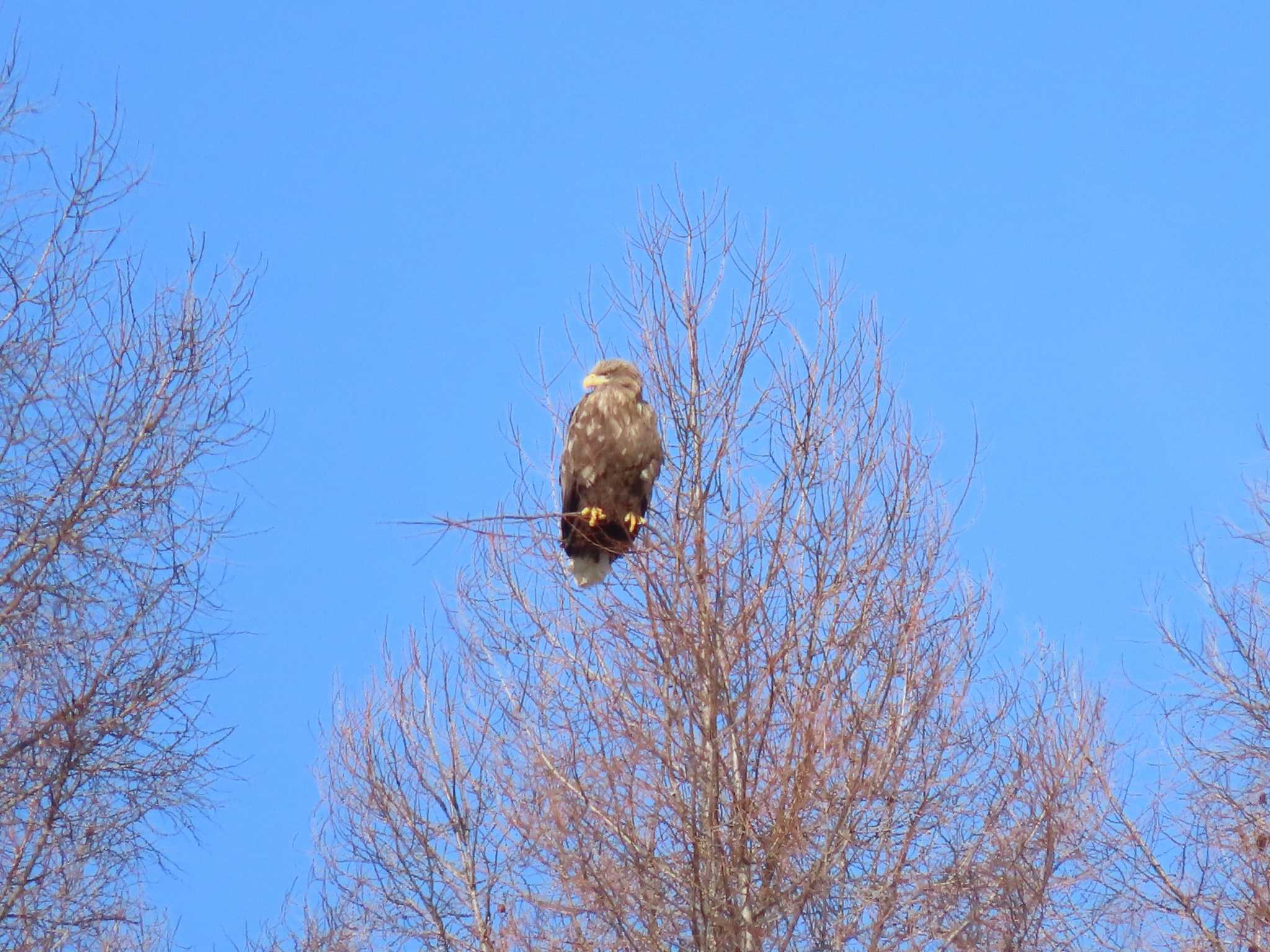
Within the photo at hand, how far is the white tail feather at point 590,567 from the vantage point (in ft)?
23.8

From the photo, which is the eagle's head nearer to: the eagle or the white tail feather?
the eagle

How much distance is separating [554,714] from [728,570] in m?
1.14

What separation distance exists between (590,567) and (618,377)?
0.92m

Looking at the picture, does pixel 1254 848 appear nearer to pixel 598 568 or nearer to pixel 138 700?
pixel 598 568

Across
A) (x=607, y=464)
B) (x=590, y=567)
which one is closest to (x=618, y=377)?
(x=607, y=464)

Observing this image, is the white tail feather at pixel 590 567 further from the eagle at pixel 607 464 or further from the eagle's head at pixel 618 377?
the eagle's head at pixel 618 377

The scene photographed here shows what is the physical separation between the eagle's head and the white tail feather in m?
0.80

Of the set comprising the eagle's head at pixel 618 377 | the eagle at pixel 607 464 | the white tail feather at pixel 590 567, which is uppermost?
the eagle's head at pixel 618 377

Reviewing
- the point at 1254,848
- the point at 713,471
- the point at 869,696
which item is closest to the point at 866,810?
the point at 869,696

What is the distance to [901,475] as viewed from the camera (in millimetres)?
6633

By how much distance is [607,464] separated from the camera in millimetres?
7293

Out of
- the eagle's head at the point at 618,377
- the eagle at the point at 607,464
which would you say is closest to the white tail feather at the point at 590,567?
the eagle at the point at 607,464

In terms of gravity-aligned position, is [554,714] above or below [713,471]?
below

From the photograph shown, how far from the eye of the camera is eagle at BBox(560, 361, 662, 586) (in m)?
7.23
